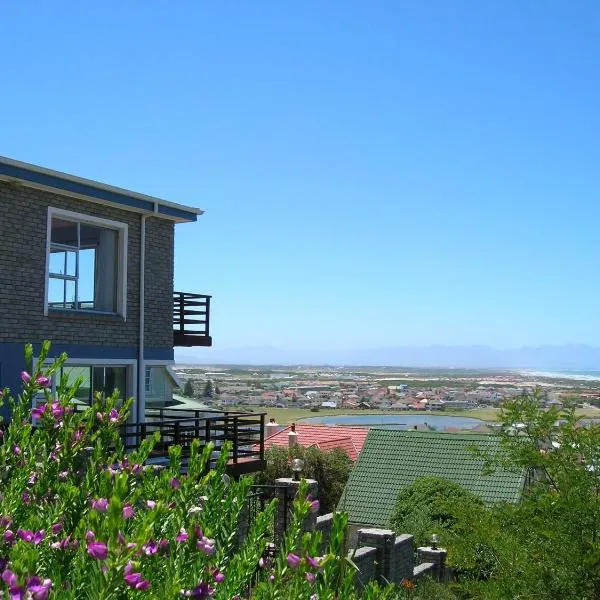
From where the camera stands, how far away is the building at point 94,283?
16.3 metres

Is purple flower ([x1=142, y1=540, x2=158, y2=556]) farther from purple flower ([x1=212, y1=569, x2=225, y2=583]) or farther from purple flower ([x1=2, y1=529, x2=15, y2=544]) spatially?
purple flower ([x1=2, y1=529, x2=15, y2=544])

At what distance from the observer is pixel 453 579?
688 inches

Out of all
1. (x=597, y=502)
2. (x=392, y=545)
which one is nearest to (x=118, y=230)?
(x=392, y=545)

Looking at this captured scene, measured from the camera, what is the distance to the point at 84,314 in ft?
58.2

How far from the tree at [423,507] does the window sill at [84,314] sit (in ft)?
29.2

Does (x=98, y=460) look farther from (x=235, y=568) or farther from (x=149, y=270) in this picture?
(x=149, y=270)

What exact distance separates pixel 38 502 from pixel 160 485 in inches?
34.2

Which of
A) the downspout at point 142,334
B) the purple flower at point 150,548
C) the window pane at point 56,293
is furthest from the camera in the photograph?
the downspout at point 142,334

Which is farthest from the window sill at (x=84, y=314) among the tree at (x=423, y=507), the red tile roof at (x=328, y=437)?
the red tile roof at (x=328, y=437)

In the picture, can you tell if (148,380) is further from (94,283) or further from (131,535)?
(131,535)

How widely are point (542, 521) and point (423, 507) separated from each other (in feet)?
39.0

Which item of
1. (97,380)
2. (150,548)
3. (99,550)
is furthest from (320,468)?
(99,550)

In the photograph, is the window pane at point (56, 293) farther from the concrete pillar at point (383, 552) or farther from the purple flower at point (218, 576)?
the purple flower at point (218, 576)

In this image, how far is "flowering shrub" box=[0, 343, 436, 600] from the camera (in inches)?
129
